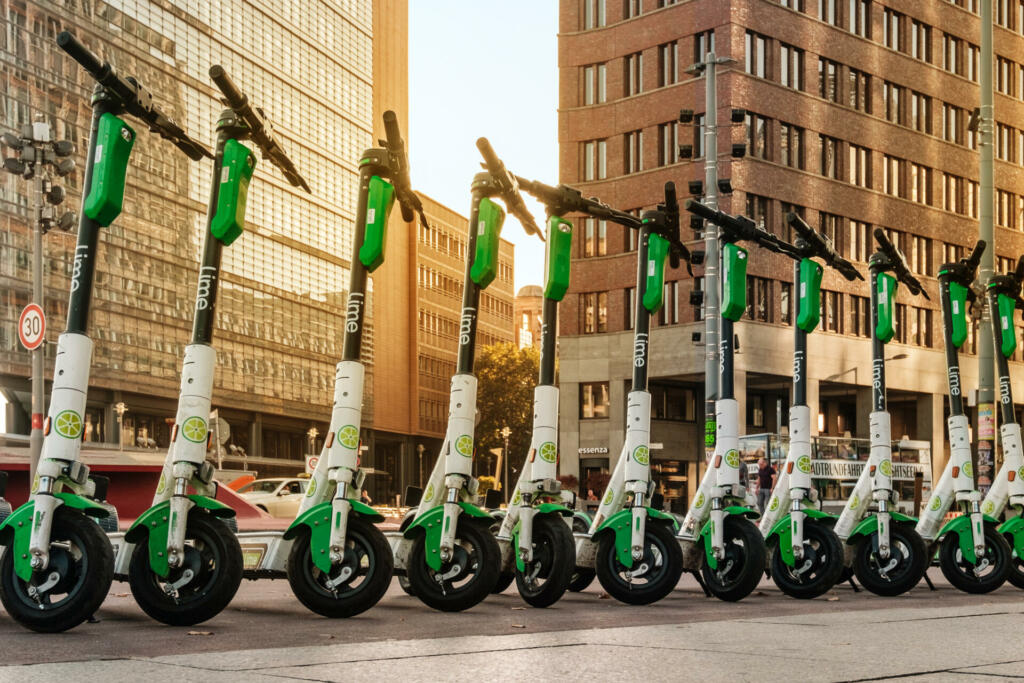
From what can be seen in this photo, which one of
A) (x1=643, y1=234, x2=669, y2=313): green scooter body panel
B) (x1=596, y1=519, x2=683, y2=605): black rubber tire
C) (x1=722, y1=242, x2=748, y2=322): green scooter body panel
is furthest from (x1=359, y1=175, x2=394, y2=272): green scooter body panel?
(x1=722, y1=242, x2=748, y2=322): green scooter body panel

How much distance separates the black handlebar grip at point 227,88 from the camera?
985 centimetres

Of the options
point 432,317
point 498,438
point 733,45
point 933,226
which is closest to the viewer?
point 733,45

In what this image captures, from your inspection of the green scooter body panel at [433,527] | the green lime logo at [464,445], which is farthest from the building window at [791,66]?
the green scooter body panel at [433,527]

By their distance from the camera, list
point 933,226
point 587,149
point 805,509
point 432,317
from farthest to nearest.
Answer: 1. point 432,317
2. point 933,226
3. point 587,149
4. point 805,509

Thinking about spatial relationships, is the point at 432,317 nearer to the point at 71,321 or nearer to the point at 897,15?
the point at 897,15

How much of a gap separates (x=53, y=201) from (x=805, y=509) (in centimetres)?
1819

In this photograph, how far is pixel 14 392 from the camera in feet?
211

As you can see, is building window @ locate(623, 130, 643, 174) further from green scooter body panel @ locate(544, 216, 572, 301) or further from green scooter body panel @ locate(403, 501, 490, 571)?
green scooter body panel @ locate(403, 501, 490, 571)

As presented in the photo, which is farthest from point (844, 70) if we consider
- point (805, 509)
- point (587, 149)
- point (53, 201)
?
point (805, 509)

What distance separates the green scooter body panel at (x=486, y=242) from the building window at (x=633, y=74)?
165ft

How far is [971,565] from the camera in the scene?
14.7m

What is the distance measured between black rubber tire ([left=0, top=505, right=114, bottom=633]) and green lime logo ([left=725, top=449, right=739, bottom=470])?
6.65 meters

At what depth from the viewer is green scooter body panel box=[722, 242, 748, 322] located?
48.1ft

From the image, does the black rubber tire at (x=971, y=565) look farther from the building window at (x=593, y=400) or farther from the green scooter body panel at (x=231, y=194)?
the building window at (x=593, y=400)
